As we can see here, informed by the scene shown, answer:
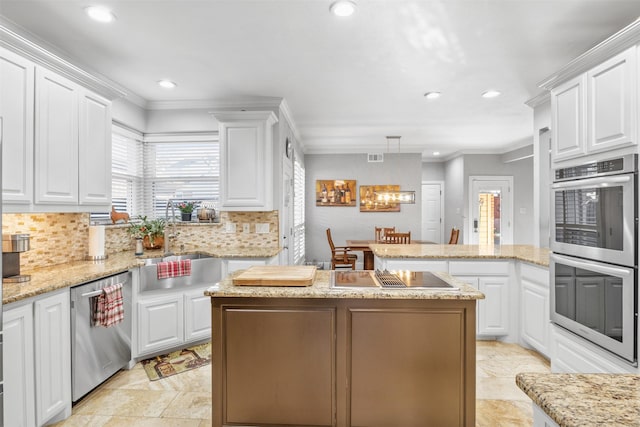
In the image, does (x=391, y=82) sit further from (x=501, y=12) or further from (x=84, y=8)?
(x=84, y=8)

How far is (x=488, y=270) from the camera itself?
11.4 ft

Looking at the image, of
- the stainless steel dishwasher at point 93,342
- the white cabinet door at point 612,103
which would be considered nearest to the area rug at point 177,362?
the stainless steel dishwasher at point 93,342

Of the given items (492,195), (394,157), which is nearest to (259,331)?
(394,157)

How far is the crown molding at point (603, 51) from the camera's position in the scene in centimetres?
183

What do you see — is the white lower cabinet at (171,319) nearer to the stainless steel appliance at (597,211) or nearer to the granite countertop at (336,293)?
the granite countertop at (336,293)

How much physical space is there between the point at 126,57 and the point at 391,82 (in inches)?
95.4

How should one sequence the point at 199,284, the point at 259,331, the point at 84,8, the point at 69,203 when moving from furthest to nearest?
the point at 199,284
the point at 69,203
the point at 84,8
the point at 259,331

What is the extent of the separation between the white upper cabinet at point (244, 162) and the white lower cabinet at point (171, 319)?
3.49 ft

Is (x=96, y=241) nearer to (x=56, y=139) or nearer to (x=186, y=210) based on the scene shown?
(x=56, y=139)

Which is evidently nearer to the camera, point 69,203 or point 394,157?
point 69,203

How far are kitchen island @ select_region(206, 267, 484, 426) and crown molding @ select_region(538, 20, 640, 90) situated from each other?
5.11ft

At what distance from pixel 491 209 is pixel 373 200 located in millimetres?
2741

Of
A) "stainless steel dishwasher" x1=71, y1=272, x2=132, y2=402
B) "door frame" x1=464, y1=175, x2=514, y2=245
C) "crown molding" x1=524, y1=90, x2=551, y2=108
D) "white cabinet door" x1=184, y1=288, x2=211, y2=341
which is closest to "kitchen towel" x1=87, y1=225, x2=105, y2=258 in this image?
"stainless steel dishwasher" x1=71, y1=272, x2=132, y2=402

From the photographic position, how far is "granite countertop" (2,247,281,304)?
75.9 inches
